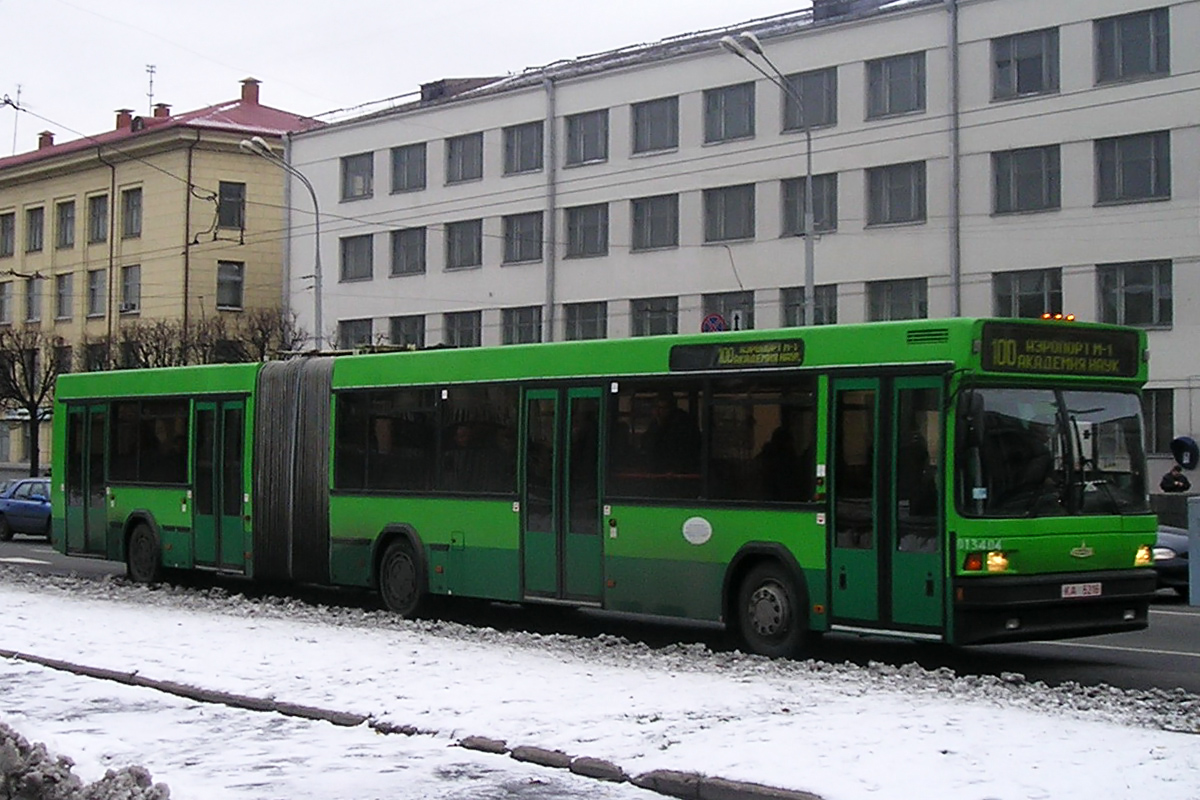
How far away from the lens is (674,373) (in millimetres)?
15359

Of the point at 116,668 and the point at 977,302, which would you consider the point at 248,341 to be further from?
the point at 116,668

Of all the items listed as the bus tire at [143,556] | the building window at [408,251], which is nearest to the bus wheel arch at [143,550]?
the bus tire at [143,556]

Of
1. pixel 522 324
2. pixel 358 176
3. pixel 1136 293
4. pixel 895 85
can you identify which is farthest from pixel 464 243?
pixel 1136 293

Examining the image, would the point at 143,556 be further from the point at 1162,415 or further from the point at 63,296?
the point at 63,296

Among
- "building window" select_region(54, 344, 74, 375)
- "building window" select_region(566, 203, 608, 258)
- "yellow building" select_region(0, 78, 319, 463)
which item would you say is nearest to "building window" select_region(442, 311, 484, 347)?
"building window" select_region(566, 203, 608, 258)

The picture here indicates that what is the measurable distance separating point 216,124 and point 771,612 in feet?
182

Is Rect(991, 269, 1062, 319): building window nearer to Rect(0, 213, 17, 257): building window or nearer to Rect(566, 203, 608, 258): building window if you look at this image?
Rect(566, 203, 608, 258): building window

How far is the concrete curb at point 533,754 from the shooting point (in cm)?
811

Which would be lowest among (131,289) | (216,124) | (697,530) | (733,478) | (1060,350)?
(697,530)

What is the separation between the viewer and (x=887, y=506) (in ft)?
43.5

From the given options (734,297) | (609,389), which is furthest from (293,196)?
(609,389)

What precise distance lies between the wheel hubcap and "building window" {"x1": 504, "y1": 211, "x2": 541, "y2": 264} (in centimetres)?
3936

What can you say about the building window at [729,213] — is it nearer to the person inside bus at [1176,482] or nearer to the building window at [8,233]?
the person inside bus at [1176,482]

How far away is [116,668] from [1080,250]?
32.0 meters
